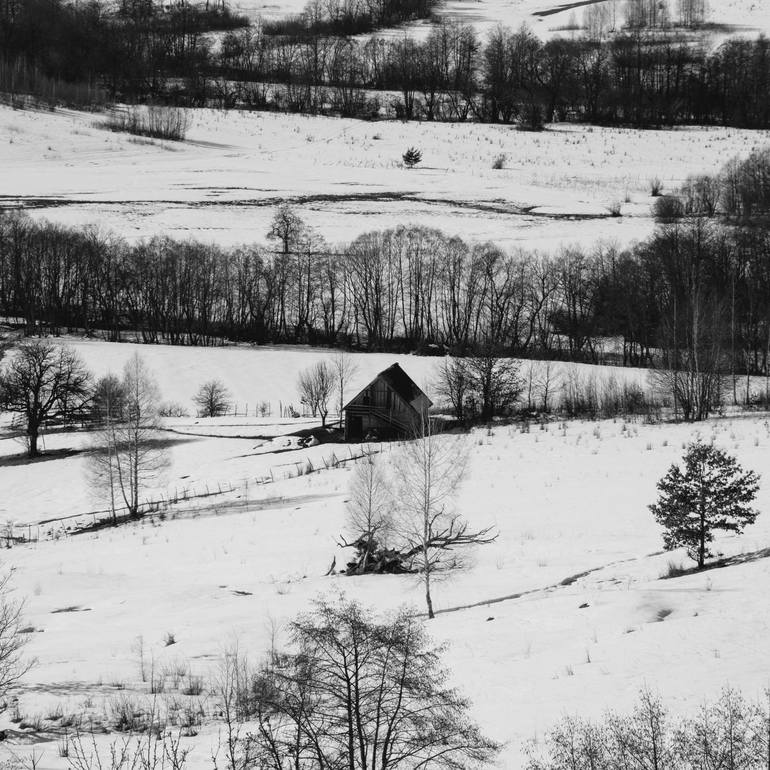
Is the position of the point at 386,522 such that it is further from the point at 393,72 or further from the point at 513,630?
the point at 393,72

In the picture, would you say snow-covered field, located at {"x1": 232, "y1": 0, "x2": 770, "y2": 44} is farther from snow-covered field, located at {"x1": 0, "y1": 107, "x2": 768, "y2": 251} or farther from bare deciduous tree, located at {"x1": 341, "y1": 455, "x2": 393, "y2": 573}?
bare deciduous tree, located at {"x1": 341, "y1": 455, "x2": 393, "y2": 573}

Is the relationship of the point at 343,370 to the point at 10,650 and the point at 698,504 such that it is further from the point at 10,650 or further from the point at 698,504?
the point at 10,650

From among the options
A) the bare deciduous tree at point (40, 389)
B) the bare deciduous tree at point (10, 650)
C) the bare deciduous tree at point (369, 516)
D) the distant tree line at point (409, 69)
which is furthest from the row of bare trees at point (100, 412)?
the distant tree line at point (409, 69)

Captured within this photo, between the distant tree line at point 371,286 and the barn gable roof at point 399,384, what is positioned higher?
the distant tree line at point 371,286

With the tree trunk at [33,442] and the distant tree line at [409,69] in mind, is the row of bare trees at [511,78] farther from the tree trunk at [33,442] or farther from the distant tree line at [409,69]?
the tree trunk at [33,442]

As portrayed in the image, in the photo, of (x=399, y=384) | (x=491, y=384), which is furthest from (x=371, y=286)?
(x=491, y=384)

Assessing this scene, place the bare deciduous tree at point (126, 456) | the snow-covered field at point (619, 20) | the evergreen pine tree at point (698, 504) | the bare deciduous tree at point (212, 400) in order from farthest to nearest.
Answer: the snow-covered field at point (619, 20) → the bare deciduous tree at point (212, 400) → the bare deciduous tree at point (126, 456) → the evergreen pine tree at point (698, 504)
